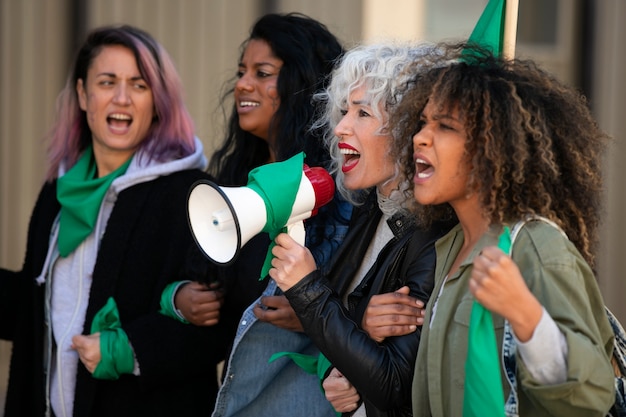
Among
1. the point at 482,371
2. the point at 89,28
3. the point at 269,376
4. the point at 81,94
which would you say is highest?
the point at 89,28

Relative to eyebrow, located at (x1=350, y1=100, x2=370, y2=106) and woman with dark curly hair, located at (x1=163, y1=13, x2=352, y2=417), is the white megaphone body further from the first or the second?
woman with dark curly hair, located at (x1=163, y1=13, x2=352, y2=417)

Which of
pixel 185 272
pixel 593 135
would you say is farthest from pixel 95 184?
pixel 593 135

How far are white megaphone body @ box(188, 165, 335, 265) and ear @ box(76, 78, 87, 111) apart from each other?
141 centimetres

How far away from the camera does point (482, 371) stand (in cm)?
200

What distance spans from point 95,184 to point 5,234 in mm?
2503

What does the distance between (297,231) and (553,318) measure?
0.88 meters

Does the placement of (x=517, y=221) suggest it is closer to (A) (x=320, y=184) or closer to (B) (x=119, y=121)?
(A) (x=320, y=184)

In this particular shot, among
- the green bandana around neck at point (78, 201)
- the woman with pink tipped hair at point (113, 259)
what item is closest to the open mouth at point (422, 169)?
the woman with pink tipped hair at point (113, 259)

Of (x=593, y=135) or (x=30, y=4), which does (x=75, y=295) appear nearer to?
(x=593, y=135)

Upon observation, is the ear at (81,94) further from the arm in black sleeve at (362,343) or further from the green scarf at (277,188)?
the arm in black sleeve at (362,343)

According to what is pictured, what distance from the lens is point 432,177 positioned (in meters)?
2.27

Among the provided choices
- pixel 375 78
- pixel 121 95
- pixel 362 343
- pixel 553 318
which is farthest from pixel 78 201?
pixel 553 318

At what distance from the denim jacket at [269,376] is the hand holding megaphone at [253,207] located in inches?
19.2

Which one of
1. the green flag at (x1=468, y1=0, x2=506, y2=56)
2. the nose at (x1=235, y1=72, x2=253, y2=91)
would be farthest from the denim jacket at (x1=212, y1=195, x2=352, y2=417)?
the green flag at (x1=468, y1=0, x2=506, y2=56)
